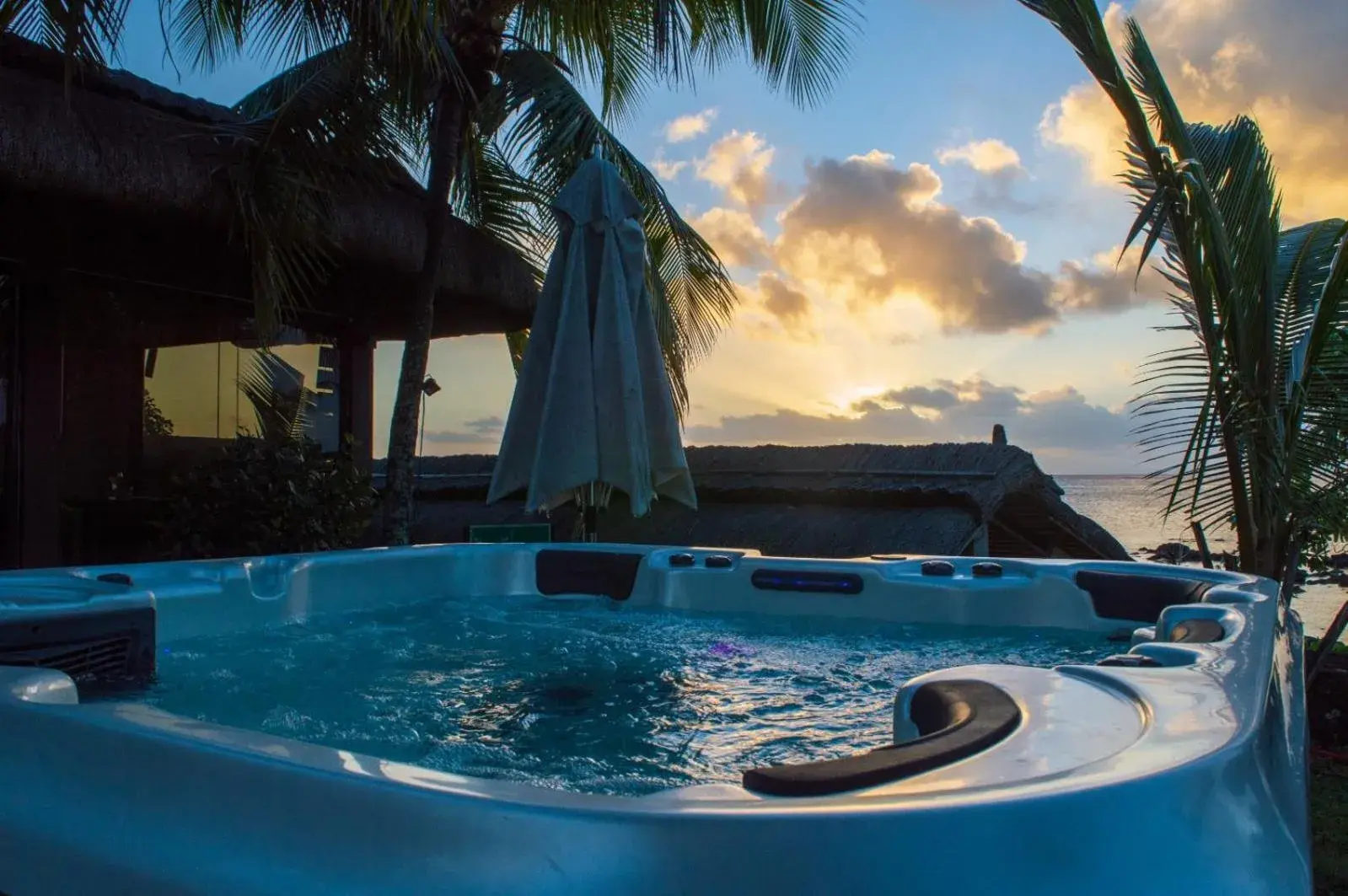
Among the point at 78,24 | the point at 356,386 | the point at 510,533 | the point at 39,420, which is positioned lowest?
the point at 510,533

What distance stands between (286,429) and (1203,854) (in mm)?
7510

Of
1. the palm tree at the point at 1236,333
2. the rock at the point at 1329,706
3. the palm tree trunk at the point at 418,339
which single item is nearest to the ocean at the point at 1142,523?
the palm tree at the point at 1236,333

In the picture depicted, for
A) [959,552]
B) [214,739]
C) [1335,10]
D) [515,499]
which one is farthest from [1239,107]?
[515,499]

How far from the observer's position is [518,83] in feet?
Answer: 21.6

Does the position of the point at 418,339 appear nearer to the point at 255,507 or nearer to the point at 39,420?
the point at 255,507

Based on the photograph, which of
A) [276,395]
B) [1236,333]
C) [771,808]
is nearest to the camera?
[771,808]

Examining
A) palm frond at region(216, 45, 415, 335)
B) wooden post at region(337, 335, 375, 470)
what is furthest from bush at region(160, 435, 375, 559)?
wooden post at region(337, 335, 375, 470)

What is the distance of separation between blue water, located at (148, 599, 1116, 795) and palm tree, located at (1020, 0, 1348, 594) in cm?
124

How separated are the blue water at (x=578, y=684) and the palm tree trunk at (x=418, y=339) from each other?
285cm

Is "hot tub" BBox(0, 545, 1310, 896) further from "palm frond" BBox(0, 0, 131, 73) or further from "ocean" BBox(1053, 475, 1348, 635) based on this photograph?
"palm frond" BBox(0, 0, 131, 73)

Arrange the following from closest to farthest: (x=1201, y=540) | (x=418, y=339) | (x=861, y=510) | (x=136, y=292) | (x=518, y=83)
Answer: (x=1201, y=540) → (x=418, y=339) → (x=136, y=292) → (x=518, y=83) → (x=861, y=510)

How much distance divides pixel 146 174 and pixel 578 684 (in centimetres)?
400

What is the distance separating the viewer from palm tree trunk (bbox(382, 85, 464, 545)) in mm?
6234

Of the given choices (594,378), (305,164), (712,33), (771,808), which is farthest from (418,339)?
(771,808)
